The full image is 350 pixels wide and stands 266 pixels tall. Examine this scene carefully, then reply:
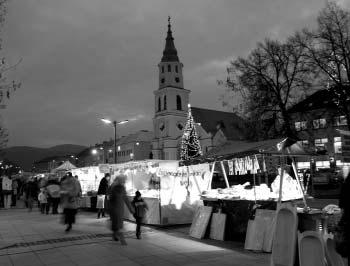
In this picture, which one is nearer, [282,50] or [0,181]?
[0,181]

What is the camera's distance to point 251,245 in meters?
8.84

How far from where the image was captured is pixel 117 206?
32.4 feet

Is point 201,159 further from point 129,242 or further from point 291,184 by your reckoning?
point 129,242

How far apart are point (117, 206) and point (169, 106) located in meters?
66.4

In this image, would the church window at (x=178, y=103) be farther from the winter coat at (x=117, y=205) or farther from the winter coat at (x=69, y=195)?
the winter coat at (x=117, y=205)

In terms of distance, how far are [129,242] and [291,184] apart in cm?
510

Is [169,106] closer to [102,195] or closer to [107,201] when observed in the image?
[102,195]

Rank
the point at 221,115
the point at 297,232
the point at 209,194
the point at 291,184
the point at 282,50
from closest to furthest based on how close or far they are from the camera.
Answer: the point at 297,232
the point at 291,184
the point at 209,194
the point at 282,50
the point at 221,115

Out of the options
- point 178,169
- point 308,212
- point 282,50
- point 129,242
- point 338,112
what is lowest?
point 129,242

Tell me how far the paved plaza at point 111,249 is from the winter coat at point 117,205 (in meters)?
0.55

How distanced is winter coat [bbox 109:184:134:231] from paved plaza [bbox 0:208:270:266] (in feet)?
1.80

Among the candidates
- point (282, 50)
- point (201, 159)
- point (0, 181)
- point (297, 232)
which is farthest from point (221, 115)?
point (297, 232)

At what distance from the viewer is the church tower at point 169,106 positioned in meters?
75.4

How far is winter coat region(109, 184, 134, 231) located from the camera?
32.1ft
